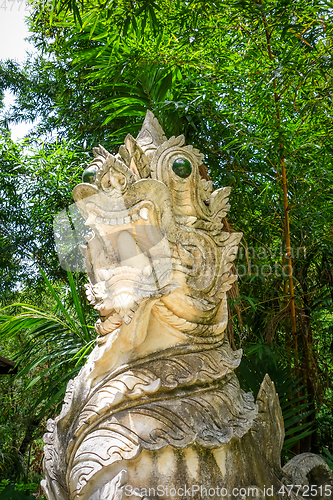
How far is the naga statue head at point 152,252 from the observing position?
1494 mm

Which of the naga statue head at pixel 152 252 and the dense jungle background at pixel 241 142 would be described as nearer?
the naga statue head at pixel 152 252

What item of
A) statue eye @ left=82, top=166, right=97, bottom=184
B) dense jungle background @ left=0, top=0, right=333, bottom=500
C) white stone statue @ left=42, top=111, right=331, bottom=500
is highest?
dense jungle background @ left=0, top=0, right=333, bottom=500

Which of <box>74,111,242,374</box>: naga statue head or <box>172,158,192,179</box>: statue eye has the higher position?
<box>172,158,192,179</box>: statue eye

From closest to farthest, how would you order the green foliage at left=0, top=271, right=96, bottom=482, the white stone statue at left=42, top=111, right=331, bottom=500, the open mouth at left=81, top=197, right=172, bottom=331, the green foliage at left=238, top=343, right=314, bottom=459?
the white stone statue at left=42, top=111, right=331, bottom=500, the open mouth at left=81, top=197, right=172, bottom=331, the green foliage at left=238, top=343, right=314, bottom=459, the green foliage at left=0, top=271, right=96, bottom=482

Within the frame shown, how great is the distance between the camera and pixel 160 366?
1491 millimetres

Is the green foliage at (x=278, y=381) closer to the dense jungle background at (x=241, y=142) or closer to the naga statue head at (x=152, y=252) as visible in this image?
the dense jungle background at (x=241, y=142)

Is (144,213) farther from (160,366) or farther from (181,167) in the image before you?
(160,366)

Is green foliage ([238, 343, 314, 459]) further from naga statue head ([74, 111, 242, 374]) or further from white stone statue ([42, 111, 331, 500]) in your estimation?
naga statue head ([74, 111, 242, 374])

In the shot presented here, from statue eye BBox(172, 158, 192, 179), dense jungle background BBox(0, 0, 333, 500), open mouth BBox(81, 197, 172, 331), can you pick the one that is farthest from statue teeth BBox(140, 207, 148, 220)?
dense jungle background BBox(0, 0, 333, 500)

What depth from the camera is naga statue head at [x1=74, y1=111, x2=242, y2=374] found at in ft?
4.90

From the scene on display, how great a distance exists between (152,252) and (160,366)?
0.37 meters

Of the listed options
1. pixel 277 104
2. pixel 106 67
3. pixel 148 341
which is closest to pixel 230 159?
pixel 277 104

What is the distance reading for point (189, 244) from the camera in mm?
1603

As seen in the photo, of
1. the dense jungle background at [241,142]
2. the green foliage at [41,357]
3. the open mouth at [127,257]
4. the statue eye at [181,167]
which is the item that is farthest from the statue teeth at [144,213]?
the green foliage at [41,357]
